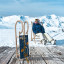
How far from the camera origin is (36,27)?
24.9ft

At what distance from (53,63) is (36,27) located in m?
4.49

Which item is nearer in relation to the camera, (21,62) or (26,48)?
(21,62)

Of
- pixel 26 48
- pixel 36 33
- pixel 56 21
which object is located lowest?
pixel 26 48

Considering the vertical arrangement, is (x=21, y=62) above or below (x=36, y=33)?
below

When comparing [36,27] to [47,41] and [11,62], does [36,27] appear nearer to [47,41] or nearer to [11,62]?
[47,41]

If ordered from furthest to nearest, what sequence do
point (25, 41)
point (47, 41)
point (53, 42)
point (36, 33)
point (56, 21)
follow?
1. point (56, 21)
2. point (36, 33)
3. point (47, 41)
4. point (53, 42)
5. point (25, 41)

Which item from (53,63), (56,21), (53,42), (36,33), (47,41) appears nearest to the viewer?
(53,63)

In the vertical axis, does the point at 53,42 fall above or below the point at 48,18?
below

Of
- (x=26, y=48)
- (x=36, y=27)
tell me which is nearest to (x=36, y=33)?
(x=36, y=27)

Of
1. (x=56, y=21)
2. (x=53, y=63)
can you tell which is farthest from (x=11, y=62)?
(x=56, y=21)

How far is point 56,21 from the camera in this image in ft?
495

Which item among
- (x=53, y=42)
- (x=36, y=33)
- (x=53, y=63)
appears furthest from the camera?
(x=36, y=33)

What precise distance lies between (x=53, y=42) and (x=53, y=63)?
352 cm

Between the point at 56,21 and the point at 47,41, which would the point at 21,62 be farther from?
the point at 56,21
